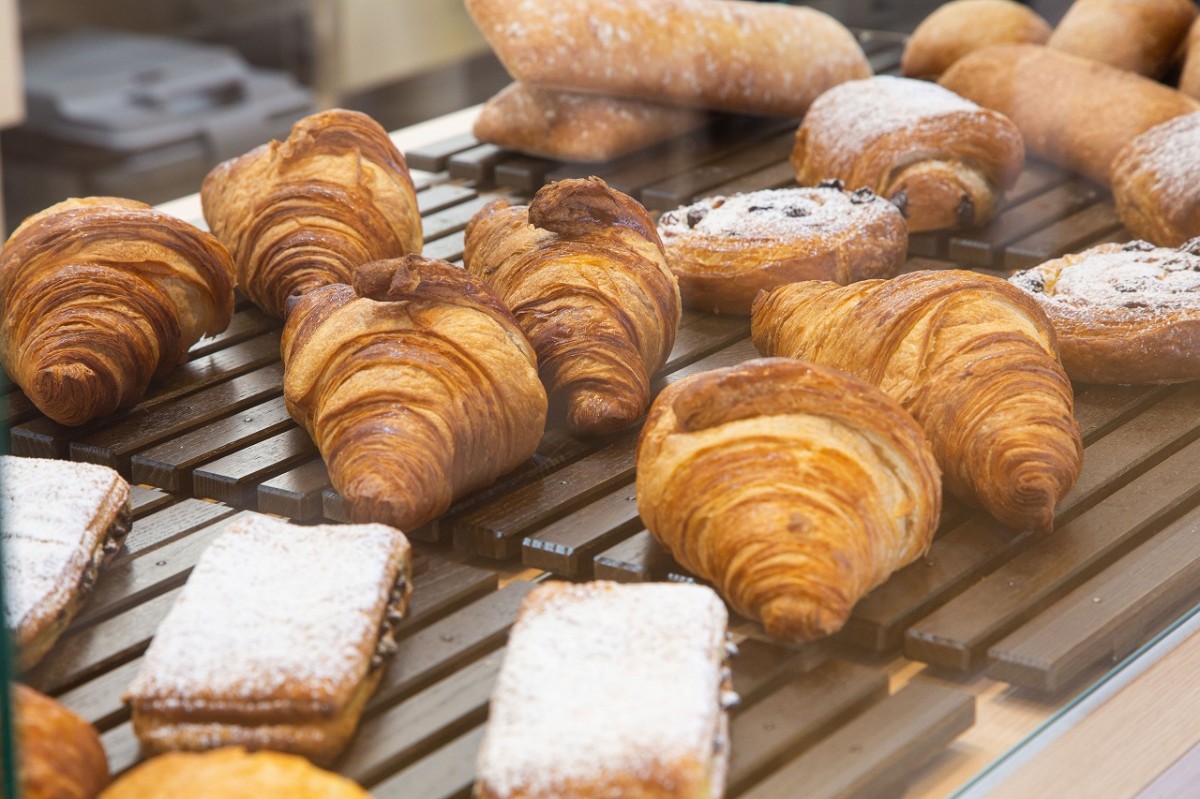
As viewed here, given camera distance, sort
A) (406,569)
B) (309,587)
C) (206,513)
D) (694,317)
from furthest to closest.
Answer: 1. (694,317)
2. (206,513)
3. (406,569)
4. (309,587)

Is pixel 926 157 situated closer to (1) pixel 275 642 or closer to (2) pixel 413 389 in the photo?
(2) pixel 413 389

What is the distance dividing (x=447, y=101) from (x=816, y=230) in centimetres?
215

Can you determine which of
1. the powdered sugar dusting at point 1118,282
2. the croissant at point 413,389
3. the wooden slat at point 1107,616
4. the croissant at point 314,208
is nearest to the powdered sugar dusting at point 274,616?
the croissant at point 413,389

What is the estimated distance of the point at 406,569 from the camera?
1.53 metres

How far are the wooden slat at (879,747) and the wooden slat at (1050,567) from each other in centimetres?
9

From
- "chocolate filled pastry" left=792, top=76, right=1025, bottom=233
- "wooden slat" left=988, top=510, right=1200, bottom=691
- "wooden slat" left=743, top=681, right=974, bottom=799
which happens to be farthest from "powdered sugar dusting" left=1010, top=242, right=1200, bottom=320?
"wooden slat" left=743, top=681, right=974, bottom=799

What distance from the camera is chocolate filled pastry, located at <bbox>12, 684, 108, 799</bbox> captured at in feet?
3.65

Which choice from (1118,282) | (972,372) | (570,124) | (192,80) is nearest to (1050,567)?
(972,372)

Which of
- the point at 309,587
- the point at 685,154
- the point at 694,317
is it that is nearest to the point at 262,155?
the point at 694,317

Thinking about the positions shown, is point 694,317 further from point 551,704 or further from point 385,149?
point 551,704

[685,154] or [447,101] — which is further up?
[685,154]

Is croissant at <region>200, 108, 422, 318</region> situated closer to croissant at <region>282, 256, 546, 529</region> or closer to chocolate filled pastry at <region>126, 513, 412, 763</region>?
croissant at <region>282, 256, 546, 529</region>

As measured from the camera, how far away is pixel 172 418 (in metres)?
2.00

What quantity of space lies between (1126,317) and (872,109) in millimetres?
811
